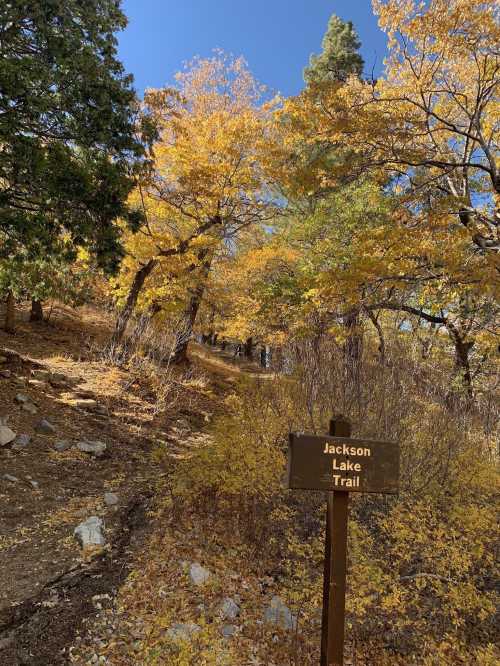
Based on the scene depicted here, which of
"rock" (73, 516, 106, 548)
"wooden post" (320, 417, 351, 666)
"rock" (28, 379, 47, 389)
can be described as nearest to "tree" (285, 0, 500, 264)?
"wooden post" (320, 417, 351, 666)

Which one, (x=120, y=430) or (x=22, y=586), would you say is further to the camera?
(x=120, y=430)

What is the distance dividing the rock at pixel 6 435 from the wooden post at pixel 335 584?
555cm

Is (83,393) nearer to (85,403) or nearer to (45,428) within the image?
(85,403)

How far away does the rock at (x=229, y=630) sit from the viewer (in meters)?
3.63

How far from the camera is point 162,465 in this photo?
7176mm

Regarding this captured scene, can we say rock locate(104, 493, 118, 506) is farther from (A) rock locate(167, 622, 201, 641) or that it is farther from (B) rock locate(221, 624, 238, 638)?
(B) rock locate(221, 624, 238, 638)

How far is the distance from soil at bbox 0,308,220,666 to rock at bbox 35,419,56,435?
81mm

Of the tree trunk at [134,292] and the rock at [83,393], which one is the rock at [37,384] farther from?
the tree trunk at [134,292]

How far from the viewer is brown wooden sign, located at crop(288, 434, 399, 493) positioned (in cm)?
273

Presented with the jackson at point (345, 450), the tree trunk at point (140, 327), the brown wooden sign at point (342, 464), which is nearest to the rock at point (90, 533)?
the brown wooden sign at point (342, 464)

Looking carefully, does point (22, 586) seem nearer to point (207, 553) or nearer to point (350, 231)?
point (207, 553)

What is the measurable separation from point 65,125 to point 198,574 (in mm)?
6049

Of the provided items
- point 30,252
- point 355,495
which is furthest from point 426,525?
point 30,252

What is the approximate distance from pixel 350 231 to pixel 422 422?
5613mm
